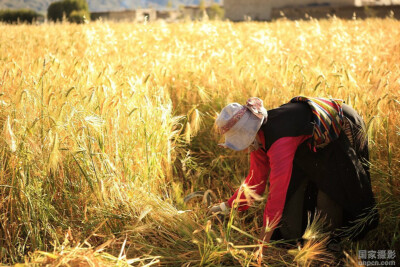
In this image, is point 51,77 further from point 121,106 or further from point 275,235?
point 275,235

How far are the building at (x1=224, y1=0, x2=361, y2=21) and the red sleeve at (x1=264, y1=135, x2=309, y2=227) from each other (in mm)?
24356

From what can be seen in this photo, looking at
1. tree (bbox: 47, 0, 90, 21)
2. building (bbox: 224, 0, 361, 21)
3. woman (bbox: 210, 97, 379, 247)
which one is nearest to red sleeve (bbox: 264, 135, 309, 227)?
woman (bbox: 210, 97, 379, 247)

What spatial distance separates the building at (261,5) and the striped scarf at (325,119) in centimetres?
2411

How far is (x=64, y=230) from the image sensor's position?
2.15 metres

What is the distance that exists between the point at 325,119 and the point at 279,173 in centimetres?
35

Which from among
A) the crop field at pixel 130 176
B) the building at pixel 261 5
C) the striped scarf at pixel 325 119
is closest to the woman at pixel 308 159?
the striped scarf at pixel 325 119

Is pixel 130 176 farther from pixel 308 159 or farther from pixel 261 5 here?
pixel 261 5

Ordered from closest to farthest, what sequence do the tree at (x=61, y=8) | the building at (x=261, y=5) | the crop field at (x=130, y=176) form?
the crop field at (x=130, y=176) → the building at (x=261, y=5) → the tree at (x=61, y=8)

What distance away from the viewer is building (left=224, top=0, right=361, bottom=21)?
84.8ft

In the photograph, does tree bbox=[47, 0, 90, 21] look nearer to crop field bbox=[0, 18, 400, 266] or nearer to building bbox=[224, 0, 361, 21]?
building bbox=[224, 0, 361, 21]

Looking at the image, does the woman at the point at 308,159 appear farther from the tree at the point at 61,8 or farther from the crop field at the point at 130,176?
the tree at the point at 61,8

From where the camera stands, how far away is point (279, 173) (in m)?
1.92

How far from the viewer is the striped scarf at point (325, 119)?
1.98 metres

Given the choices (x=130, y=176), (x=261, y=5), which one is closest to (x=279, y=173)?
(x=130, y=176)
